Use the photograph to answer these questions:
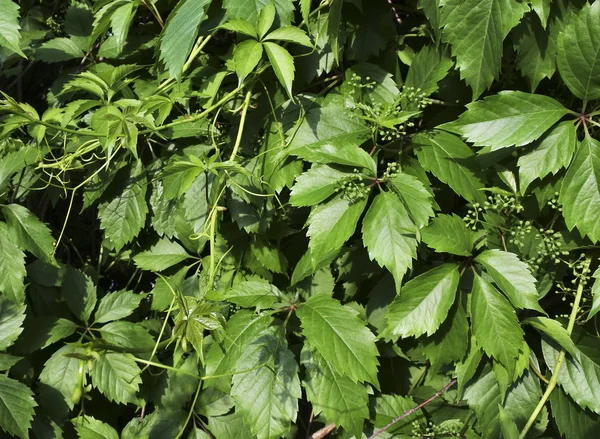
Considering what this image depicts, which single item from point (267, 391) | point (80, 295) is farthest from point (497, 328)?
point (80, 295)

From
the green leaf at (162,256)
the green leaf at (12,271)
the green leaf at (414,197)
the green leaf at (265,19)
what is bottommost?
the green leaf at (162,256)

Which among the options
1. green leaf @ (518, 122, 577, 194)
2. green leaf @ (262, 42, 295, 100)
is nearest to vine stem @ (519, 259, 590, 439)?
green leaf @ (518, 122, 577, 194)

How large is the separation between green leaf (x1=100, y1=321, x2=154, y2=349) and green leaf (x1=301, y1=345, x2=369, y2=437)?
53cm

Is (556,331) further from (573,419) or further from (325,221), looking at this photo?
(325,221)

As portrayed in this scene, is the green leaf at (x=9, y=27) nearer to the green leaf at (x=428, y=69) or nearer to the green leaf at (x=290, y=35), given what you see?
the green leaf at (x=290, y=35)

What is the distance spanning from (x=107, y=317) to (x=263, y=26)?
38.7 inches

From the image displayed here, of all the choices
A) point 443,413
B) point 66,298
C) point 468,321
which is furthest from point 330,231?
point 66,298

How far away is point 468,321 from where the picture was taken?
58.9 inches

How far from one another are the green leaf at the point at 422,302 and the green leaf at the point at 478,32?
423mm

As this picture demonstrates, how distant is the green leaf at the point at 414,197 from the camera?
4.21 ft

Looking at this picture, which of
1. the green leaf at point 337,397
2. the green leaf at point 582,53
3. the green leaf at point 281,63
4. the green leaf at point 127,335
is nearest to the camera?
the green leaf at point 582,53

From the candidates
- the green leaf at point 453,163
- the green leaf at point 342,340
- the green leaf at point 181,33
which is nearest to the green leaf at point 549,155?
the green leaf at point 453,163

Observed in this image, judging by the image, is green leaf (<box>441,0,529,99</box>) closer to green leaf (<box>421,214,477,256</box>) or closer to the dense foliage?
the dense foliage

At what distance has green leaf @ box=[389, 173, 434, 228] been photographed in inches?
50.5
